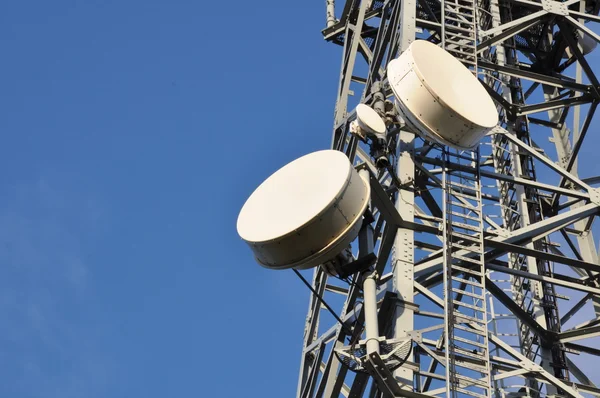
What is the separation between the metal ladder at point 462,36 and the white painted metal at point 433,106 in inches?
107

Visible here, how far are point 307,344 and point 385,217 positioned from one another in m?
4.23

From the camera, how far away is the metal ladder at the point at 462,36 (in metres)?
22.0

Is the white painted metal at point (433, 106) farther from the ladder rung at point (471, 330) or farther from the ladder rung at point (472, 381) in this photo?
the ladder rung at point (472, 381)

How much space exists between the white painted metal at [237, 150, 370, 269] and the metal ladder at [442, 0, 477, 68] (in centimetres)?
519

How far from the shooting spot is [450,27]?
22.0 m

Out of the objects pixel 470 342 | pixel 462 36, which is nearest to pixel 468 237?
pixel 470 342

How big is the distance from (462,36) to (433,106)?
13.6ft

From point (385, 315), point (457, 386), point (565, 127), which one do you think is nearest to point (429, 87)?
point (385, 315)

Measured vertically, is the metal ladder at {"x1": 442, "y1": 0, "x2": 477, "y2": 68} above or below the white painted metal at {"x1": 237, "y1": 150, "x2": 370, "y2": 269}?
above

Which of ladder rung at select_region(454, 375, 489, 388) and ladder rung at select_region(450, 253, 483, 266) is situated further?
ladder rung at select_region(450, 253, 483, 266)

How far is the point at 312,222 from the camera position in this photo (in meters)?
16.7

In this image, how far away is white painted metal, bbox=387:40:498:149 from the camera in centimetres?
1842

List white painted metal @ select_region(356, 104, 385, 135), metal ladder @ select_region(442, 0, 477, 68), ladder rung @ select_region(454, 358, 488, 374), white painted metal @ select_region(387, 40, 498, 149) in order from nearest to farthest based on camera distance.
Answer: ladder rung @ select_region(454, 358, 488, 374) < white painted metal @ select_region(387, 40, 498, 149) < white painted metal @ select_region(356, 104, 385, 135) < metal ladder @ select_region(442, 0, 477, 68)

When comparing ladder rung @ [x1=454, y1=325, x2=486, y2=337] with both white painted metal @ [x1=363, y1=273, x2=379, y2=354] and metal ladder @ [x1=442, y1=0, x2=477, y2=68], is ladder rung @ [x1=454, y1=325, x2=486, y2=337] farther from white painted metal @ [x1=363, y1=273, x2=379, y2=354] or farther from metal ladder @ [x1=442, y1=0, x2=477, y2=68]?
metal ladder @ [x1=442, y1=0, x2=477, y2=68]
